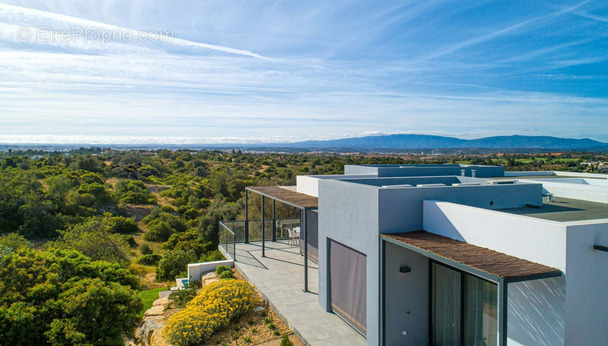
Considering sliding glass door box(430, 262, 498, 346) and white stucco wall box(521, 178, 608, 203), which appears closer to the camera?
sliding glass door box(430, 262, 498, 346)

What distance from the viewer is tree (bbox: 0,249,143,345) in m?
8.34

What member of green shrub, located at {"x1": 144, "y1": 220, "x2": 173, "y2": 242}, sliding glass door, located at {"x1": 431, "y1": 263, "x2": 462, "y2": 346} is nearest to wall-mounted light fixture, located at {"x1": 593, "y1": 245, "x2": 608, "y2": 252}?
sliding glass door, located at {"x1": 431, "y1": 263, "x2": 462, "y2": 346}

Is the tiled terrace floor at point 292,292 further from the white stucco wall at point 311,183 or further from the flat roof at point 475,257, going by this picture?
the flat roof at point 475,257

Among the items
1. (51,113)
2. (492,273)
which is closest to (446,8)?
(492,273)

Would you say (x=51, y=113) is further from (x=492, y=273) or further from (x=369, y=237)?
(x=492, y=273)

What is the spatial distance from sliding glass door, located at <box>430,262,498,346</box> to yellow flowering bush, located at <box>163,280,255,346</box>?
15.6ft

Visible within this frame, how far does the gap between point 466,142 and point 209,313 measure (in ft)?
431

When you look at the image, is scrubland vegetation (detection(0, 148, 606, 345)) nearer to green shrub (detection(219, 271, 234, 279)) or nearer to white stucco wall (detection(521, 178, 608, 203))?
green shrub (detection(219, 271, 234, 279))

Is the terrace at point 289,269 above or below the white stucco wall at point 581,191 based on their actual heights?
below

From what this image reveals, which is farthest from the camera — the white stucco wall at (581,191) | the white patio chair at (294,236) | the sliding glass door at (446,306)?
the white patio chair at (294,236)

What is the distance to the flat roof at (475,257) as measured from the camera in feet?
16.8

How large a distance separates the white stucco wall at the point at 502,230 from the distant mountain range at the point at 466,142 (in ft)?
322

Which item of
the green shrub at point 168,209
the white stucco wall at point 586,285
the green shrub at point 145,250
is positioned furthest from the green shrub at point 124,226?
the white stucco wall at point 586,285

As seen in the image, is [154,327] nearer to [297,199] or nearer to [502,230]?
[297,199]
